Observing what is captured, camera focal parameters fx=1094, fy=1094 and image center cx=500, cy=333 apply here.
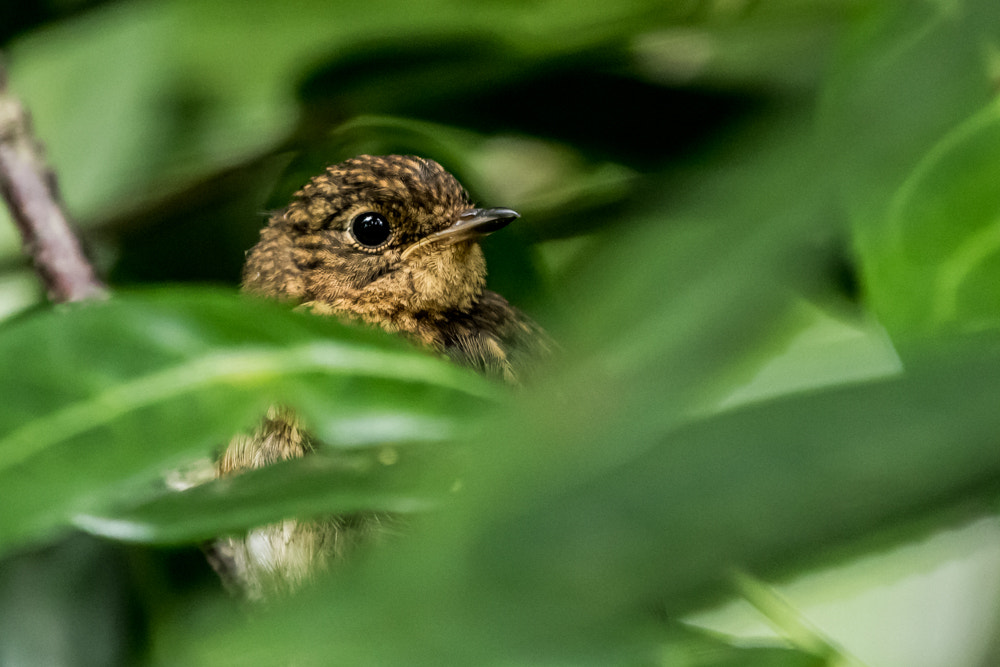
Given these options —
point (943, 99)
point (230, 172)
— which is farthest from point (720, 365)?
point (230, 172)

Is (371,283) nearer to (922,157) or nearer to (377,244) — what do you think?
(377,244)

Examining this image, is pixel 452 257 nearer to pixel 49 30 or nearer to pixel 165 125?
pixel 165 125

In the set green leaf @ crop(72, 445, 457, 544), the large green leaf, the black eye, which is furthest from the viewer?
the black eye

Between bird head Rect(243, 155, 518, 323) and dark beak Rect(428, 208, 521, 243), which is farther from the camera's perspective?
bird head Rect(243, 155, 518, 323)

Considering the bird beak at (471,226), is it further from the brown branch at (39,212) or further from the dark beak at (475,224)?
the brown branch at (39,212)

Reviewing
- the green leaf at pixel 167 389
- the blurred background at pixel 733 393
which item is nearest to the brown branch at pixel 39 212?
the blurred background at pixel 733 393

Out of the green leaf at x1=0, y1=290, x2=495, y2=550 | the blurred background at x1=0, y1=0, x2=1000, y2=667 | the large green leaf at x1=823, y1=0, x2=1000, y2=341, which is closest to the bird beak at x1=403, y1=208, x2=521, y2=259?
the blurred background at x1=0, y1=0, x2=1000, y2=667

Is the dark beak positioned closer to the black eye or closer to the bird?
the bird

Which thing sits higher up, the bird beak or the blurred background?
the bird beak
